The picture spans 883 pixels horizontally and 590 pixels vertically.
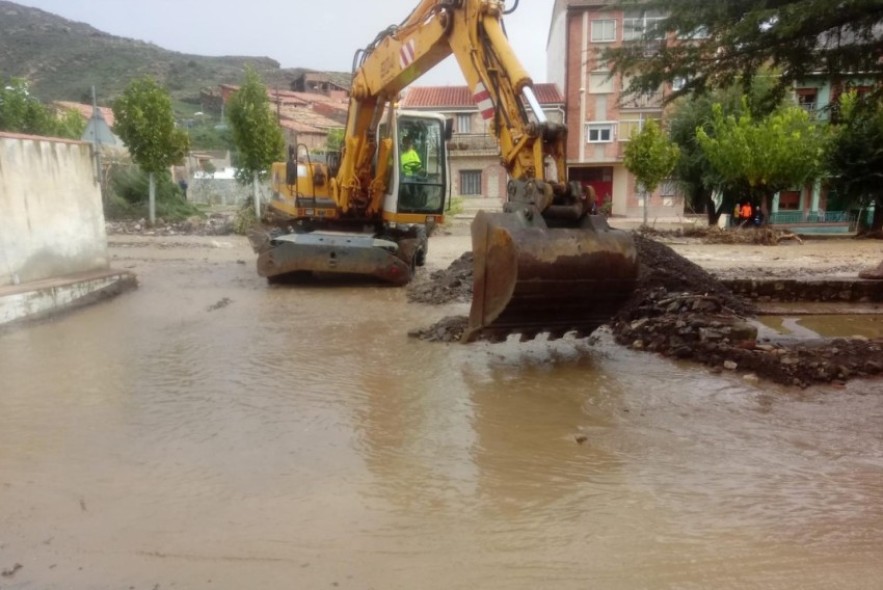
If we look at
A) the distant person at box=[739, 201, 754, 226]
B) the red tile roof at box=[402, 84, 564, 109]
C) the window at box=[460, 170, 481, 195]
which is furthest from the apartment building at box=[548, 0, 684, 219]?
the distant person at box=[739, 201, 754, 226]

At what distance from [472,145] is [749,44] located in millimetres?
26243

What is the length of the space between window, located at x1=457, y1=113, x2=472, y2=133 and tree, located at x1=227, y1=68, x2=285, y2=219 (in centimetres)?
1433

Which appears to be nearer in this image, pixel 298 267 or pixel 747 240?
pixel 298 267

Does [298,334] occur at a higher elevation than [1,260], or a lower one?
lower

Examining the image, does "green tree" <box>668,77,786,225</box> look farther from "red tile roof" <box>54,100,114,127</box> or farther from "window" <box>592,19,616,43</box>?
"red tile roof" <box>54,100,114,127</box>

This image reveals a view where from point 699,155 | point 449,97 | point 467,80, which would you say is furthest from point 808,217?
point 467,80

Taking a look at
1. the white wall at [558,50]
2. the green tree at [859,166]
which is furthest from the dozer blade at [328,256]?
the white wall at [558,50]

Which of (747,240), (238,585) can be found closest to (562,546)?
(238,585)

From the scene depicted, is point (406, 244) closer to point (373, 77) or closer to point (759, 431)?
point (373, 77)

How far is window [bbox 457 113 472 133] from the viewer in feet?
113

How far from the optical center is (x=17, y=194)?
836 cm

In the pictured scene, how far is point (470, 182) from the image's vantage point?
34656 millimetres

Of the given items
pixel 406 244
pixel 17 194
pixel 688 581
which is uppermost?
Result: pixel 17 194

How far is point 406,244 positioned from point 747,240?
44.5ft
